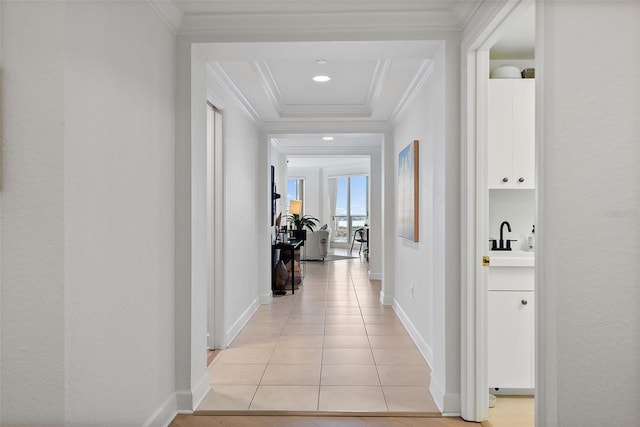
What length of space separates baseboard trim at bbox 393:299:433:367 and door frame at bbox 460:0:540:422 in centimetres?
97

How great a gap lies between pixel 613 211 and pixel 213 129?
319cm

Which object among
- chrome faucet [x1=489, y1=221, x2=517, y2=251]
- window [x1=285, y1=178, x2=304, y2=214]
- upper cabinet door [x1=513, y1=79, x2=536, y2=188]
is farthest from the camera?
window [x1=285, y1=178, x2=304, y2=214]

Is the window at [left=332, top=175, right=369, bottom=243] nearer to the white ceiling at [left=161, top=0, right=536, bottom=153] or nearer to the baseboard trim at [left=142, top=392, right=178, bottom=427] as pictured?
the white ceiling at [left=161, top=0, right=536, bottom=153]

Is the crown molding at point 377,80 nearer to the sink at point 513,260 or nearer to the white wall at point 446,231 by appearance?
the white wall at point 446,231

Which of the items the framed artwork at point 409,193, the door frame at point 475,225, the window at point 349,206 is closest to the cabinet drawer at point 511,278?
the door frame at point 475,225

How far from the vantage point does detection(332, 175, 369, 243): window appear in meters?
13.2

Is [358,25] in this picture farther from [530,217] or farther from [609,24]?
[530,217]

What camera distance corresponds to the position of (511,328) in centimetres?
297

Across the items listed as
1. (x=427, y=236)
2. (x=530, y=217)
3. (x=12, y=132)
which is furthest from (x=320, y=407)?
(x=12, y=132)

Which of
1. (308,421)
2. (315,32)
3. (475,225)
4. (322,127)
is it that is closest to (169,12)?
(315,32)

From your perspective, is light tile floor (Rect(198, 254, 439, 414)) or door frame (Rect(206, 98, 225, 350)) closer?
light tile floor (Rect(198, 254, 439, 414))

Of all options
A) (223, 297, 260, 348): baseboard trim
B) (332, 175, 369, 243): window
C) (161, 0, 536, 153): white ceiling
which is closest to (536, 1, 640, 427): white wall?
(161, 0, 536, 153): white ceiling

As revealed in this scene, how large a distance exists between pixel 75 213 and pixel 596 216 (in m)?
1.95

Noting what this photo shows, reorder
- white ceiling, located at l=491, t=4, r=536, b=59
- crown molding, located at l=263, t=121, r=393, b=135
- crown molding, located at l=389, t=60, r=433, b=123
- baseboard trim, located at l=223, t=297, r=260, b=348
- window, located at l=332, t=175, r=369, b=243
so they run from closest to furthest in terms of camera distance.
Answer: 1. white ceiling, located at l=491, t=4, r=536, b=59
2. crown molding, located at l=389, t=60, r=433, b=123
3. baseboard trim, located at l=223, t=297, r=260, b=348
4. crown molding, located at l=263, t=121, r=393, b=135
5. window, located at l=332, t=175, r=369, b=243
